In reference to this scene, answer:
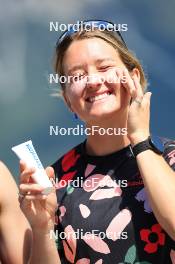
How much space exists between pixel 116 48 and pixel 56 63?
55 cm

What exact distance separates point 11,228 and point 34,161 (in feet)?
3.12

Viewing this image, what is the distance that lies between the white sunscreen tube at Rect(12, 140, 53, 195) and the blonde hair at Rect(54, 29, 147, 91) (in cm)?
82

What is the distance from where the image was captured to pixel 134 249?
326 cm

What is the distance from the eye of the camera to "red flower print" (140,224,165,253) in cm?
324

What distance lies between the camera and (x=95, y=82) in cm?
362

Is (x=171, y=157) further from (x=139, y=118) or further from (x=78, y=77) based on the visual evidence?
(x=78, y=77)

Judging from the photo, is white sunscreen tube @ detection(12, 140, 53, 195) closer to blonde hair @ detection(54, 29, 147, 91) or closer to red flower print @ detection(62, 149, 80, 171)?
red flower print @ detection(62, 149, 80, 171)

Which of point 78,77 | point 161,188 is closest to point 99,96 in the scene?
point 78,77

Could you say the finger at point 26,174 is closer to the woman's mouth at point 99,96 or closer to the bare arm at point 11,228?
the woman's mouth at point 99,96

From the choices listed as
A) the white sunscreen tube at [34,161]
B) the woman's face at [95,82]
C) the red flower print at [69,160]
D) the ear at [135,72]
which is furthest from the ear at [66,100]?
the white sunscreen tube at [34,161]

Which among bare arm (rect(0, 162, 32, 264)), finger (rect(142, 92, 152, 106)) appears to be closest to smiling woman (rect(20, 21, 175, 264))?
finger (rect(142, 92, 152, 106))

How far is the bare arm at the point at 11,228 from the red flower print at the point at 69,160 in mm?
597

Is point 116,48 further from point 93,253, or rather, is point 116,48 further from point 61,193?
point 93,253

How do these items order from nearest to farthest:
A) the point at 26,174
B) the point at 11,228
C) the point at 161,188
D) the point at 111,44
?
the point at 161,188 < the point at 26,174 < the point at 111,44 < the point at 11,228
